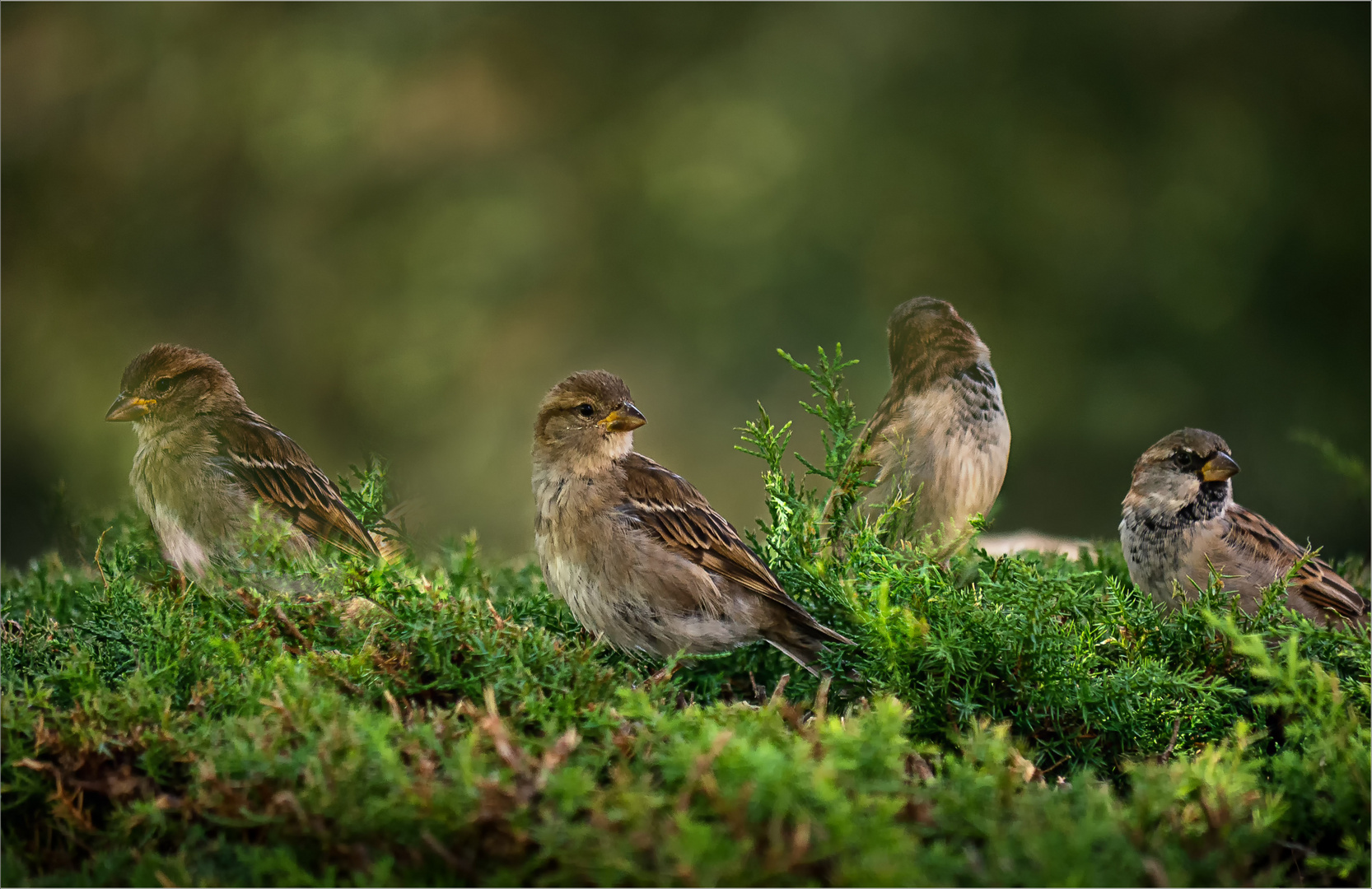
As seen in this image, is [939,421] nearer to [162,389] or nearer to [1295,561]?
[1295,561]

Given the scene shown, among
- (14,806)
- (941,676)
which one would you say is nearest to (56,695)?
(14,806)

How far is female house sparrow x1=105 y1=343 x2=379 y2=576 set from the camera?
3254 millimetres

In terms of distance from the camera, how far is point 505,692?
7.78 ft

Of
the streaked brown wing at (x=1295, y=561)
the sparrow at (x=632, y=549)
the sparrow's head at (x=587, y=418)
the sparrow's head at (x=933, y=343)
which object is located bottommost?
the sparrow at (x=632, y=549)

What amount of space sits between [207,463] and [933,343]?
2651 mm

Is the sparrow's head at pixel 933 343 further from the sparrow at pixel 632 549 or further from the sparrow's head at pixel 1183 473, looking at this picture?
the sparrow at pixel 632 549

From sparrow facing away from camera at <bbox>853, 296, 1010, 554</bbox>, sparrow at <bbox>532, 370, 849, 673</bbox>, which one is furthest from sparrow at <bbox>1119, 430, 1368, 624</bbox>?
sparrow at <bbox>532, 370, 849, 673</bbox>

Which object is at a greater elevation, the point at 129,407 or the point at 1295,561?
the point at 1295,561

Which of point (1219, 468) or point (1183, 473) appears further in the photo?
point (1183, 473)

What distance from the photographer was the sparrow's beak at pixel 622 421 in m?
3.41

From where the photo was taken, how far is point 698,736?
1967 millimetres

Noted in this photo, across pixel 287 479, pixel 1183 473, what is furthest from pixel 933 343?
pixel 287 479

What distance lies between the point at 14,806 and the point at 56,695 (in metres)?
0.41

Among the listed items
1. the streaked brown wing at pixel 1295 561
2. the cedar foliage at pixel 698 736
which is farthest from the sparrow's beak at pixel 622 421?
the streaked brown wing at pixel 1295 561
